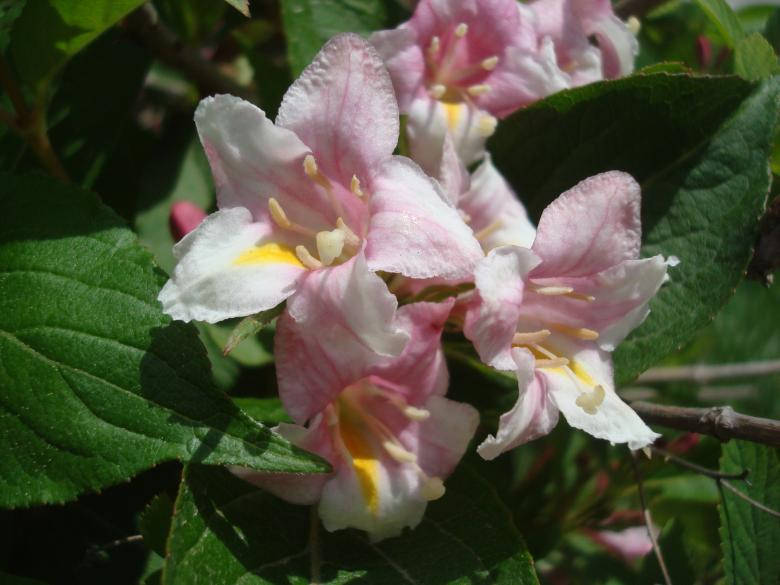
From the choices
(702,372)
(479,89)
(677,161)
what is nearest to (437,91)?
(479,89)

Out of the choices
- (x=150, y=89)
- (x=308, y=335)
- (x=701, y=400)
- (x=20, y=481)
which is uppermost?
(x=308, y=335)

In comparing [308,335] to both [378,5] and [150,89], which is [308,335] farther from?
[150,89]

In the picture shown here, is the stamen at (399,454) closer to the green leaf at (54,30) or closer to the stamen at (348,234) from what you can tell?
the stamen at (348,234)

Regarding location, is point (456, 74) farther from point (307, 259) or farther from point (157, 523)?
point (157, 523)

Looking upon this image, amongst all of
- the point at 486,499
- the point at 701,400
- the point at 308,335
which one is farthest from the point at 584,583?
the point at 308,335

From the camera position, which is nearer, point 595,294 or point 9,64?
point 595,294

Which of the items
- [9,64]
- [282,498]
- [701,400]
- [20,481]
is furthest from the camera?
[701,400]

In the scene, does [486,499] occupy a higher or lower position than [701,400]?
higher
